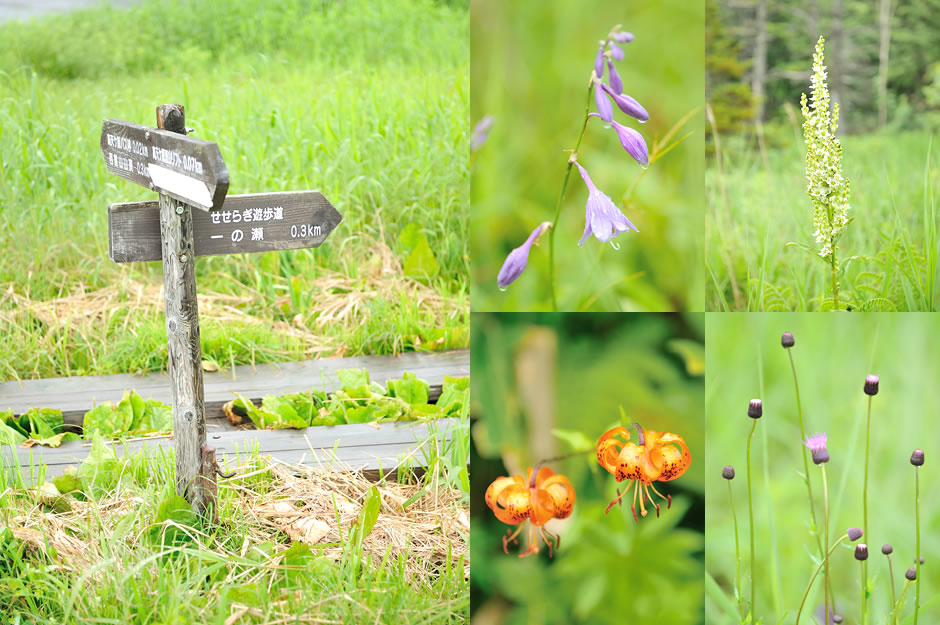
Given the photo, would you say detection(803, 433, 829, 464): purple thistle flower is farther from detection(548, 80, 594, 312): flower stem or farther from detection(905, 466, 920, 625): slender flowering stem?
detection(548, 80, 594, 312): flower stem

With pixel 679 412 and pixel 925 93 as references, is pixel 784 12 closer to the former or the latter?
pixel 925 93

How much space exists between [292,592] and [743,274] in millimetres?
1412

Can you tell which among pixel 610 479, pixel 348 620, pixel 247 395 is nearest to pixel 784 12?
pixel 610 479

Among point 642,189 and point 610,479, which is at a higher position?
point 642,189

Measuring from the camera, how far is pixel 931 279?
142 cm

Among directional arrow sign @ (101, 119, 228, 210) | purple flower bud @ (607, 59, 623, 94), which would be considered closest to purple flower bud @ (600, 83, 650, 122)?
purple flower bud @ (607, 59, 623, 94)

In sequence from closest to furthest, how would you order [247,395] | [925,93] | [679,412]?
[679,412] → [925,93] → [247,395]

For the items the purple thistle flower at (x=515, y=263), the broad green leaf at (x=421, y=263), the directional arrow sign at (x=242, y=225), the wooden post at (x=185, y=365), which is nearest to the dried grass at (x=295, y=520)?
the wooden post at (x=185, y=365)

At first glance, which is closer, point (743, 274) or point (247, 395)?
point (743, 274)

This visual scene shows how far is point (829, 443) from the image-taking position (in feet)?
4.61

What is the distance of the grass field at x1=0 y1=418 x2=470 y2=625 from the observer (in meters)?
2.07

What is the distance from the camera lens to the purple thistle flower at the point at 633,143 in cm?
124

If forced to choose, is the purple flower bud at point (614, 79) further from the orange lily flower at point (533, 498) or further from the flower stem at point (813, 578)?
the flower stem at point (813, 578)

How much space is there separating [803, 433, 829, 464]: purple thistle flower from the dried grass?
3.77 ft
